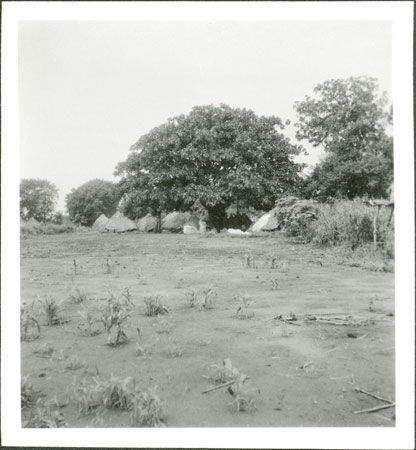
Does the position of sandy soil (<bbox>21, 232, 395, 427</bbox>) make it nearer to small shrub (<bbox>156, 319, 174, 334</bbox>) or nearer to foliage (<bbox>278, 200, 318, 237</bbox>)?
small shrub (<bbox>156, 319, 174, 334</bbox>)

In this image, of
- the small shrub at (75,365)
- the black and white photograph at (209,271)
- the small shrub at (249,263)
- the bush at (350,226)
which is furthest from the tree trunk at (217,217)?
the small shrub at (75,365)

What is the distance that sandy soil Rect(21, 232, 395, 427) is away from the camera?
114 inches

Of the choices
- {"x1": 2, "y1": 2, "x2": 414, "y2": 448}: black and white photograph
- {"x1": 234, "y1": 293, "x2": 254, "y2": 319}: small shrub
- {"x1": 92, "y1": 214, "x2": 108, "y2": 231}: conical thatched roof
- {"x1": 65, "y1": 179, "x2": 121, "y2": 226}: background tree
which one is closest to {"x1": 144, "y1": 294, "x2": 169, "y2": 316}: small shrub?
{"x1": 2, "y1": 2, "x2": 414, "y2": 448}: black and white photograph

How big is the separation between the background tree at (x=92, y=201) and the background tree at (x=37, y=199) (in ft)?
3.51

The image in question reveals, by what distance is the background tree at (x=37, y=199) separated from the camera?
4543 mm

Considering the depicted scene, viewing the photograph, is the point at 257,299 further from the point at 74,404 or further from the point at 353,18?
the point at 353,18

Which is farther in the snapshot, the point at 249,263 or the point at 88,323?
the point at 249,263

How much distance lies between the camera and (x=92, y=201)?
27.3 ft

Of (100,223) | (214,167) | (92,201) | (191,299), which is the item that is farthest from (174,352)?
(100,223)

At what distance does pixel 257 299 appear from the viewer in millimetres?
5062

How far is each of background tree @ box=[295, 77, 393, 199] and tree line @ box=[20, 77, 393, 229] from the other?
0.04ft

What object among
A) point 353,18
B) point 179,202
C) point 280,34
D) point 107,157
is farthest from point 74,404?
point 179,202

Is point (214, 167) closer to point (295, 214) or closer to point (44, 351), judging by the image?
point (295, 214)

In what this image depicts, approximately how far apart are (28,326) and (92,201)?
→ 4497 mm
